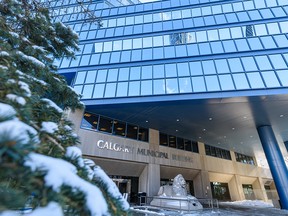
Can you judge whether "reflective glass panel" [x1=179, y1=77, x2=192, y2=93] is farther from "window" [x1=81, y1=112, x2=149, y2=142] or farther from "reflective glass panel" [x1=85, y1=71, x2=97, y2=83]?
"reflective glass panel" [x1=85, y1=71, x2=97, y2=83]

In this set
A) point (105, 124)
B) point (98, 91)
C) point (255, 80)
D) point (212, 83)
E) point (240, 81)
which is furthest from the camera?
point (105, 124)

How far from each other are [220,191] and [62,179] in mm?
23706

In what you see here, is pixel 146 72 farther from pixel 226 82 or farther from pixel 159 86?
pixel 226 82

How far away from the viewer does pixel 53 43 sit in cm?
379

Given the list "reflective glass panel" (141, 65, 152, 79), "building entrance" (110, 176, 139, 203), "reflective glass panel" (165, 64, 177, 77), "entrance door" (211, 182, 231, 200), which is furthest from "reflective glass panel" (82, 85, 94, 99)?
"entrance door" (211, 182, 231, 200)

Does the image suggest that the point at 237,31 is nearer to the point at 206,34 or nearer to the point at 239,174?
the point at 206,34

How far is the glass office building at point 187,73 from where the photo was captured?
10453 millimetres

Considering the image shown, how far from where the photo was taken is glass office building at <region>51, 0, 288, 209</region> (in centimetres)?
1045

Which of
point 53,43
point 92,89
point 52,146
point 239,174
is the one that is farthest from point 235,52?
point 239,174

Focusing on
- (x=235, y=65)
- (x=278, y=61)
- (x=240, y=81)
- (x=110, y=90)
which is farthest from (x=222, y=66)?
(x=110, y=90)

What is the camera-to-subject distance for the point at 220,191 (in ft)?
64.8

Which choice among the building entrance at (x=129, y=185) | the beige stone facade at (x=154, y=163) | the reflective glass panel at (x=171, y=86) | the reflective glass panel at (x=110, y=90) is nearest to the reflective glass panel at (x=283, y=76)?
the reflective glass panel at (x=171, y=86)

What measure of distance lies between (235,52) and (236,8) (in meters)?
5.95

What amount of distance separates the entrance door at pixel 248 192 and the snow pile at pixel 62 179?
26512 mm
